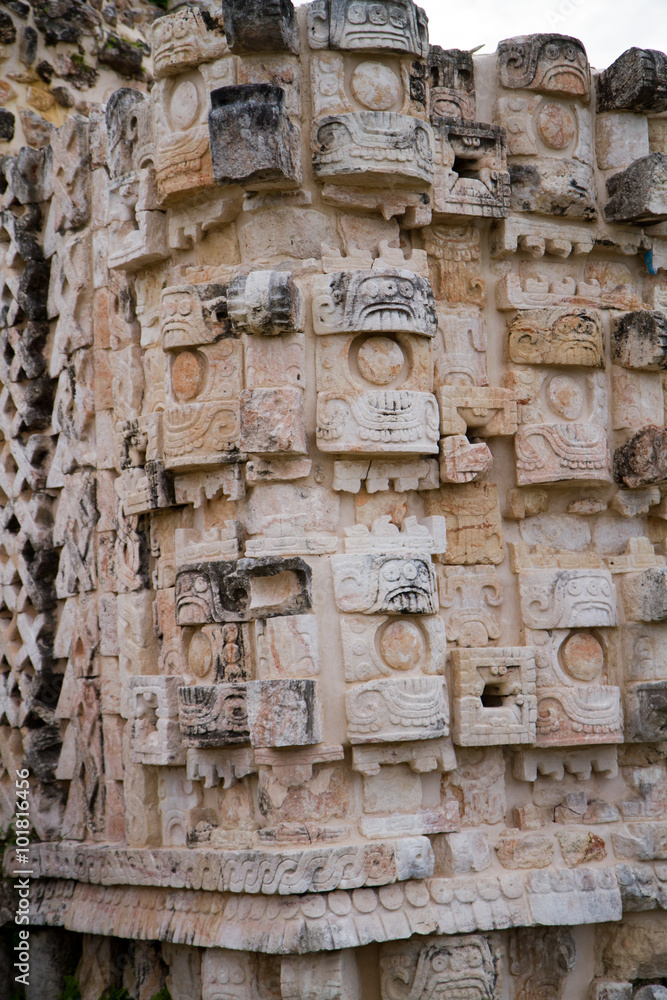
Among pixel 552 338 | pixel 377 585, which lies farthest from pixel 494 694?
pixel 552 338

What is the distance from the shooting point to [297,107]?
6758 mm

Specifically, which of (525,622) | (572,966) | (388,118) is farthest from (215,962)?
(388,118)

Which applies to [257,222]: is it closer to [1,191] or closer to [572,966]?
[1,191]

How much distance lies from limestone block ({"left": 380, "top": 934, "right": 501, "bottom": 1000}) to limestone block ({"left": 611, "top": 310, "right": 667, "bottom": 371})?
121 inches

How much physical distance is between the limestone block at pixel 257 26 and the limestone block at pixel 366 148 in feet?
1.41

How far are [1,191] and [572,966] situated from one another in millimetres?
5603

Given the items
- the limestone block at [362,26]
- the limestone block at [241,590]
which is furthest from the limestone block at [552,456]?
the limestone block at [362,26]

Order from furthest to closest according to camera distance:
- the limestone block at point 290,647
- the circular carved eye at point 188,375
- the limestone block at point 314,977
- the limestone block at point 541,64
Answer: the limestone block at point 541,64
the circular carved eye at point 188,375
the limestone block at point 290,647
the limestone block at point 314,977

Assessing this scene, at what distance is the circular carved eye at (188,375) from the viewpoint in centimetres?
687

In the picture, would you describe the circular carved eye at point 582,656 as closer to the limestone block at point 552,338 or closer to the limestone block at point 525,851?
the limestone block at point 525,851

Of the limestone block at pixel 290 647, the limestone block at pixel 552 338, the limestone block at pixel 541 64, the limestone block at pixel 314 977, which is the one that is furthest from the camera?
the limestone block at pixel 541 64

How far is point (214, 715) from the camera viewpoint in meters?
6.61

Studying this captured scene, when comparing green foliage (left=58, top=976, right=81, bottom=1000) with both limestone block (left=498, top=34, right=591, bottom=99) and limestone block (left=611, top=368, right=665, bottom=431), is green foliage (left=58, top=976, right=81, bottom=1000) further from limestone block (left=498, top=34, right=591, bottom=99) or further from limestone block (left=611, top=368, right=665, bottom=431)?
limestone block (left=498, top=34, right=591, bottom=99)

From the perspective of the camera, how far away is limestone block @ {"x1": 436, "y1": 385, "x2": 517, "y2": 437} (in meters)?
6.92
